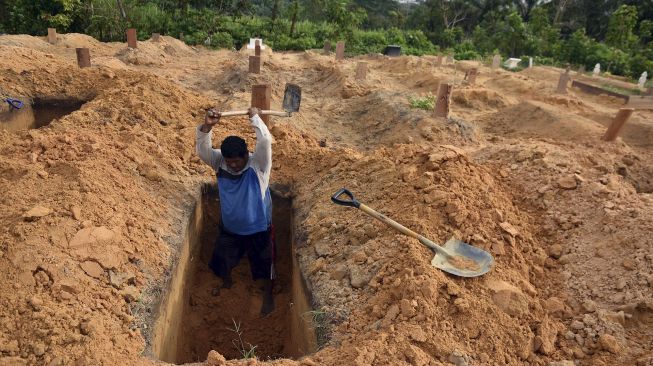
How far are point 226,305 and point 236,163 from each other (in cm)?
164

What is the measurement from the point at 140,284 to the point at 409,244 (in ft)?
6.29

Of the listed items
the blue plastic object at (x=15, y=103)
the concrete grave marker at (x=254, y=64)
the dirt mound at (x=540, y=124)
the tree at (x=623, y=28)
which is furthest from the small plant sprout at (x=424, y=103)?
the tree at (x=623, y=28)

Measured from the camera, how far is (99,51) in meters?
12.9

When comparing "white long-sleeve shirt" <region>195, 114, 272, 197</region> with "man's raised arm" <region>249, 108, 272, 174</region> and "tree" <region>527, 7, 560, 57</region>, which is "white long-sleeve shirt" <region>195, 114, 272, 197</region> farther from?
"tree" <region>527, 7, 560, 57</region>

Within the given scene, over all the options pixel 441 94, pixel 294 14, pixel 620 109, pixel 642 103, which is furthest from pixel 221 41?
pixel 620 109

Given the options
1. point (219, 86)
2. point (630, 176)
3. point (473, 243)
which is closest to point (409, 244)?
point (473, 243)

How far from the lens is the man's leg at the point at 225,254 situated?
13.1 ft

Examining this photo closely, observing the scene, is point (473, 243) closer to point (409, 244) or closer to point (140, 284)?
point (409, 244)

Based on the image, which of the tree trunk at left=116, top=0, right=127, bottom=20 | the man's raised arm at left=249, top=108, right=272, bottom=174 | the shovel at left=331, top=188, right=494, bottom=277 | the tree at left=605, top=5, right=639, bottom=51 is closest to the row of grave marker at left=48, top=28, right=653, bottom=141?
the man's raised arm at left=249, top=108, right=272, bottom=174

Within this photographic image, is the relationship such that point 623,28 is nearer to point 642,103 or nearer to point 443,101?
point 642,103

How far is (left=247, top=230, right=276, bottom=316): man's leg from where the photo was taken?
4.04 metres

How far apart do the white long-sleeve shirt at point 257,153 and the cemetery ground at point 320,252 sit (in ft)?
2.17

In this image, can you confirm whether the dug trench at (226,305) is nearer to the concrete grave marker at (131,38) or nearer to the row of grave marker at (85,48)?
the row of grave marker at (85,48)

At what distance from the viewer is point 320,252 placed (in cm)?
356
